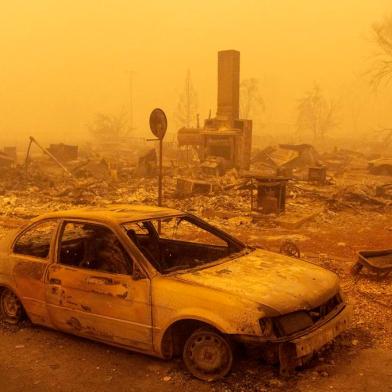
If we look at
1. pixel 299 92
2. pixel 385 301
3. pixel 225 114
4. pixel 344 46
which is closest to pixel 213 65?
pixel 299 92

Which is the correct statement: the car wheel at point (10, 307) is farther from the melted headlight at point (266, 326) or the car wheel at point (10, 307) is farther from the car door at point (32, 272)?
the melted headlight at point (266, 326)

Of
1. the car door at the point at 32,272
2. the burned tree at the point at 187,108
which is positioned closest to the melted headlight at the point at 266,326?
the car door at the point at 32,272

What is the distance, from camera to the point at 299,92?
14550 cm

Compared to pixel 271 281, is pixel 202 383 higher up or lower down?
lower down

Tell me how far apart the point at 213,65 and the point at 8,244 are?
157m

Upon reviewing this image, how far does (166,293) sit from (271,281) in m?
0.93

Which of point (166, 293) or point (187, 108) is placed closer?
point (166, 293)

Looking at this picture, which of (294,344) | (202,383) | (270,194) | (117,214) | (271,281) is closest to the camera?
(294,344)

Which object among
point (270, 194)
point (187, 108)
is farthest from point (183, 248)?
point (187, 108)

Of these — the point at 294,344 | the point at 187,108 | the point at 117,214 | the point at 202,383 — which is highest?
the point at 187,108

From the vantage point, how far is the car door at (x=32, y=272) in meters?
5.09

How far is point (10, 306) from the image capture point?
18.3ft

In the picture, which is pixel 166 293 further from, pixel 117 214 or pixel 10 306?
pixel 10 306

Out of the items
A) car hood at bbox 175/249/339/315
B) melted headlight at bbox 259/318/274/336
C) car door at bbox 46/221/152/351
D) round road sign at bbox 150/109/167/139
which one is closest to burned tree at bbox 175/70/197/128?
round road sign at bbox 150/109/167/139
